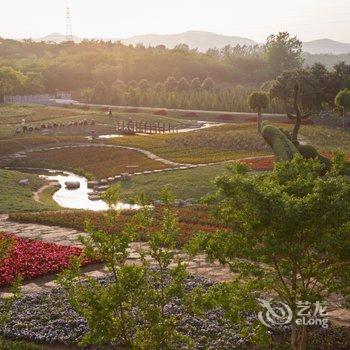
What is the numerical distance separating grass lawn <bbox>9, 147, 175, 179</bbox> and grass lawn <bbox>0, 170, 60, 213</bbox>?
329cm

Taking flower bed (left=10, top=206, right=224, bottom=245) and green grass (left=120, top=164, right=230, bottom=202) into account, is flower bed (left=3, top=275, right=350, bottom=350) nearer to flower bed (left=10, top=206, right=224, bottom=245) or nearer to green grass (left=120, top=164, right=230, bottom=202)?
flower bed (left=10, top=206, right=224, bottom=245)

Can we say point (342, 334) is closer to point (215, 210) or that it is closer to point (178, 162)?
point (215, 210)

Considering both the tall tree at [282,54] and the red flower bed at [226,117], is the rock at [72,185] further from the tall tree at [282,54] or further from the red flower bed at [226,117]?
the tall tree at [282,54]

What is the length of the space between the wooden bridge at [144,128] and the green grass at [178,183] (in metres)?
17.8

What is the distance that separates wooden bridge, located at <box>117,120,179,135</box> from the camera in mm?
45503

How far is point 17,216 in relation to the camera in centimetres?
1922

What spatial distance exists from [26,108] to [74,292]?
59158 mm

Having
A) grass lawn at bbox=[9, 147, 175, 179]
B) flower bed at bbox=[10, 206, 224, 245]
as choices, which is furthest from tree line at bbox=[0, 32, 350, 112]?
flower bed at bbox=[10, 206, 224, 245]

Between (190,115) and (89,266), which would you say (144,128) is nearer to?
(190,115)

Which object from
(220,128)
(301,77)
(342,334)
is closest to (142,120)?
(220,128)

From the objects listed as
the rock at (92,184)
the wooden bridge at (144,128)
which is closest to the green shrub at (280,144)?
the rock at (92,184)

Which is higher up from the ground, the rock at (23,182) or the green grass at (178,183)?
the green grass at (178,183)

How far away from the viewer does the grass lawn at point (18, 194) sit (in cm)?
2164

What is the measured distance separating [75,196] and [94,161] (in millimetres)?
6967
